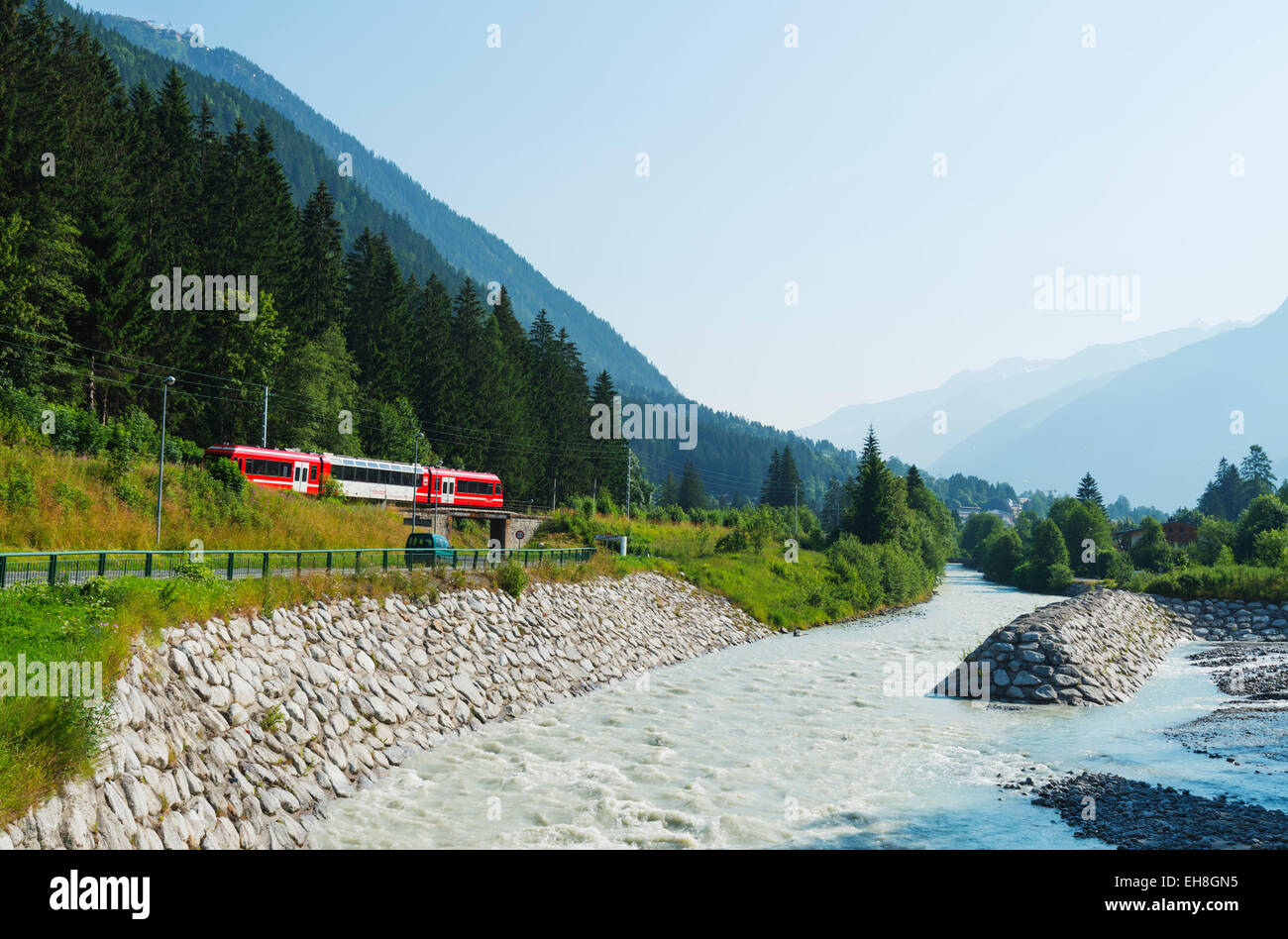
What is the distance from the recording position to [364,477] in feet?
172

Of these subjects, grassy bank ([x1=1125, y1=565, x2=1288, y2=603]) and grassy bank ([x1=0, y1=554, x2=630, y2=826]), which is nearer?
grassy bank ([x1=0, y1=554, x2=630, y2=826])

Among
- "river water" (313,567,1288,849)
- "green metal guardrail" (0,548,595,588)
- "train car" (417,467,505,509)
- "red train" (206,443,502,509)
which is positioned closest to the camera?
"river water" (313,567,1288,849)

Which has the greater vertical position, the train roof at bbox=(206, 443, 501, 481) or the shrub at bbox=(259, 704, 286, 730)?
the train roof at bbox=(206, 443, 501, 481)

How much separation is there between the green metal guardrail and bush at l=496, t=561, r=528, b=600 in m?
0.73

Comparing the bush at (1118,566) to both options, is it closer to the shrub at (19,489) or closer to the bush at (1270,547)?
the bush at (1270,547)

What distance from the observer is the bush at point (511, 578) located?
2942 cm

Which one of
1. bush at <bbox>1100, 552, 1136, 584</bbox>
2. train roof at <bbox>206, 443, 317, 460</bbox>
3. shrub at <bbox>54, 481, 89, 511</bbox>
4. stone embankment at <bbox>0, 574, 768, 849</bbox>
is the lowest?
bush at <bbox>1100, 552, 1136, 584</bbox>

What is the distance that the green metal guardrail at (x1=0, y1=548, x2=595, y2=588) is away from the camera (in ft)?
51.6

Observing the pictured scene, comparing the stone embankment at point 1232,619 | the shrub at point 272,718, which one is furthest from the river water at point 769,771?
the stone embankment at point 1232,619

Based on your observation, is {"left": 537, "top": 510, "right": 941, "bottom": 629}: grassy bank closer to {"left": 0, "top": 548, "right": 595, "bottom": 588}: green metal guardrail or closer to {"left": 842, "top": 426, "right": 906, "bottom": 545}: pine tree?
{"left": 842, "top": 426, "right": 906, "bottom": 545}: pine tree

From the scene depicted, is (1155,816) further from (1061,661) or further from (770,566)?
(770,566)

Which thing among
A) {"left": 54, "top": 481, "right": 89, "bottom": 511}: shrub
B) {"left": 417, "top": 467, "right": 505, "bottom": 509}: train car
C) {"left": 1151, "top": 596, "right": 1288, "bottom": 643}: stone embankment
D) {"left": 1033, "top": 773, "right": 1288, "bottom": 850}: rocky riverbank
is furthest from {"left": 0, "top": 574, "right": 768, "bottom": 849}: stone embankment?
{"left": 1151, "top": 596, "right": 1288, "bottom": 643}: stone embankment

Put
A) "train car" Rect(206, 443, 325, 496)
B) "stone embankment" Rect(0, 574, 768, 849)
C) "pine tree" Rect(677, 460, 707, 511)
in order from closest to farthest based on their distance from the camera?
"stone embankment" Rect(0, 574, 768, 849), "train car" Rect(206, 443, 325, 496), "pine tree" Rect(677, 460, 707, 511)
